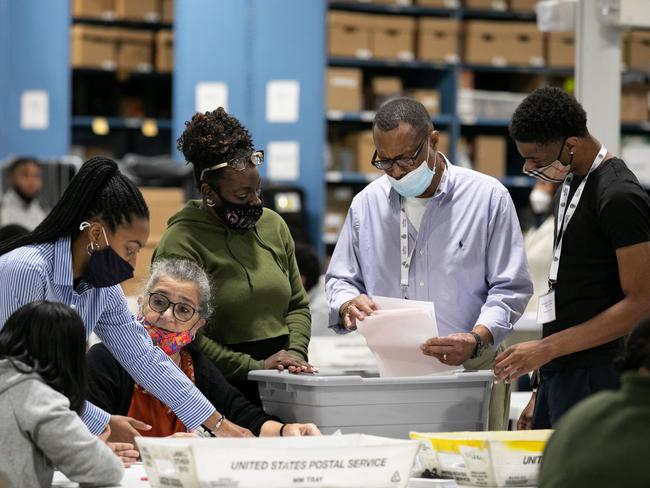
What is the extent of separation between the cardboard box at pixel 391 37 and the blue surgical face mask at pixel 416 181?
5.28 metres

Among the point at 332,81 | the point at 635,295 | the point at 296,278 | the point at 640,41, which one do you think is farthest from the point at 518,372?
the point at 640,41

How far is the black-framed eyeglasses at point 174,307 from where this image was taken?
290cm

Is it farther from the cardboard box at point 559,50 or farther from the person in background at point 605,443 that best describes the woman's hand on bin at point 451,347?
the cardboard box at point 559,50

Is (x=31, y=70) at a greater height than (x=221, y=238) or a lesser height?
greater

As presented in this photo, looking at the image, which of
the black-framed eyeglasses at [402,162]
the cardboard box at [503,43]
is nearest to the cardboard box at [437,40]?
the cardboard box at [503,43]

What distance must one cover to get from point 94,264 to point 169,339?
0.40m

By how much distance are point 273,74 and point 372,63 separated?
0.82m

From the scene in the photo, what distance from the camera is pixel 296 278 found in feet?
10.9

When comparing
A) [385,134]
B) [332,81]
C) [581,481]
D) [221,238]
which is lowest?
[581,481]

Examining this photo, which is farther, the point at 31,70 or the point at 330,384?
the point at 31,70

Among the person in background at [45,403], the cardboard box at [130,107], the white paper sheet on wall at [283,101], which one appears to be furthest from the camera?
the cardboard box at [130,107]

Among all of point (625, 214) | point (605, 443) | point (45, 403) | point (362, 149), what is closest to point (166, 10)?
point (362, 149)

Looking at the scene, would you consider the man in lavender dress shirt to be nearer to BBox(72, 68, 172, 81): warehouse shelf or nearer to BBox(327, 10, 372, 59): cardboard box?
BBox(327, 10, 372, 59): cardboard box

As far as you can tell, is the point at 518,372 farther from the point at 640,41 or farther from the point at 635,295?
the point at 640,41
